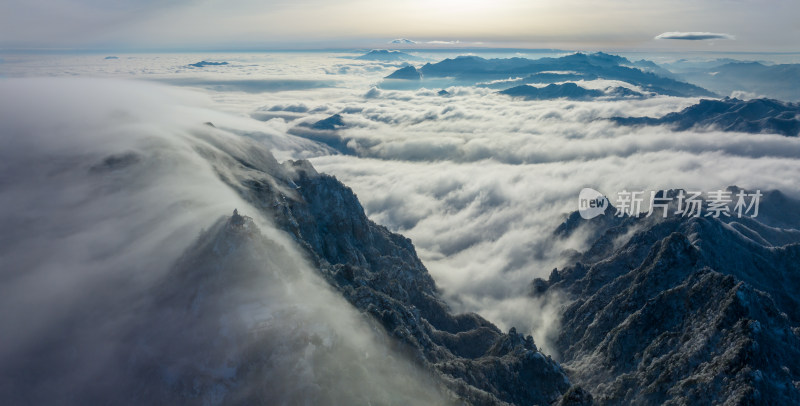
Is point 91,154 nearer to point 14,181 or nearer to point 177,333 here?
point 14,181

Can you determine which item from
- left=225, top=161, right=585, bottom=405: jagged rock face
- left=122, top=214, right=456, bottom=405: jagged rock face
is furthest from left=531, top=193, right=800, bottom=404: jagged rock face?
left=122, top=214, right=456, bottom=405: jagged rock face

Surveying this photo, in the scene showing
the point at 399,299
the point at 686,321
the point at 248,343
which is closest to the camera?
the point at 248,343

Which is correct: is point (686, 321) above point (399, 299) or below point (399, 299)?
above

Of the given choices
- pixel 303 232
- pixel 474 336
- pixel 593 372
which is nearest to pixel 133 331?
pixel 303 232

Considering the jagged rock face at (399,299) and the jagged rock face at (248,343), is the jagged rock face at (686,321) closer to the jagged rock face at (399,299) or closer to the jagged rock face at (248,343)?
the jagged rock face at (399,299)

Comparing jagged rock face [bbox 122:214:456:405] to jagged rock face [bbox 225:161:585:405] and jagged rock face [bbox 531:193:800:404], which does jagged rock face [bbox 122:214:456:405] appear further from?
jagged rock face [bbox 531:193:800:404]

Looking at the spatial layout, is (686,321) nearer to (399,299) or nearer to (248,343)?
(399,299)

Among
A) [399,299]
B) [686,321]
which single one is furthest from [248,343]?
[686,321]
